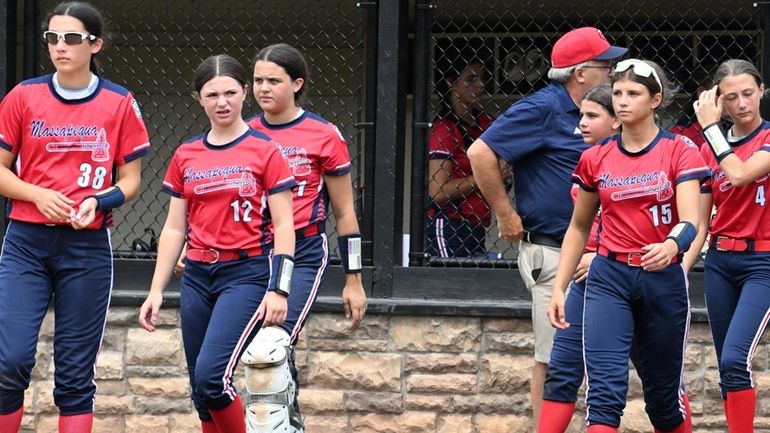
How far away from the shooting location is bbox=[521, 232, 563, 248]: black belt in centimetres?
640

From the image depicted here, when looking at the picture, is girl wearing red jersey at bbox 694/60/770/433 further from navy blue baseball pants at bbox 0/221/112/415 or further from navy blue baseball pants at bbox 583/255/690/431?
navy blue baseball pants at bbox 0/221/112/415

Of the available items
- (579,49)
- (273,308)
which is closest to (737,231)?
(579,49)

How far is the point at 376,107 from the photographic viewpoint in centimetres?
739

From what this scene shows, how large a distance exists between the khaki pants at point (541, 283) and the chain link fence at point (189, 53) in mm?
2310

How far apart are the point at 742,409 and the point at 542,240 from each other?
1.18m

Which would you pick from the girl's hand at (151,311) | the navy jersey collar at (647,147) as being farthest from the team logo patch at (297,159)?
the navy jersey collar at (647,147)

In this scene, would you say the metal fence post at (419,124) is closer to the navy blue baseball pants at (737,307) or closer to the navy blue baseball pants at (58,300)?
the navy blue baseball pants at (737,307)

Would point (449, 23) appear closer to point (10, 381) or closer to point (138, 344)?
point (138, 344)

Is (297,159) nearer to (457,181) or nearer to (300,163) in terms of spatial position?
(300,163)

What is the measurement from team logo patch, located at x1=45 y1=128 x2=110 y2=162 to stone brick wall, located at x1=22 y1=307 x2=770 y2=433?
190 cm

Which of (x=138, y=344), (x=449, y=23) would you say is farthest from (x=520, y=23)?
(x=138, y=344)

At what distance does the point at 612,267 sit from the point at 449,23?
346 cm

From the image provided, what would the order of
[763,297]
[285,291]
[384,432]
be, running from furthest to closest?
1. [384,432]
2. [763,297]
3. [285,291]

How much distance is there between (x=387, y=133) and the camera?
7.38 meters
